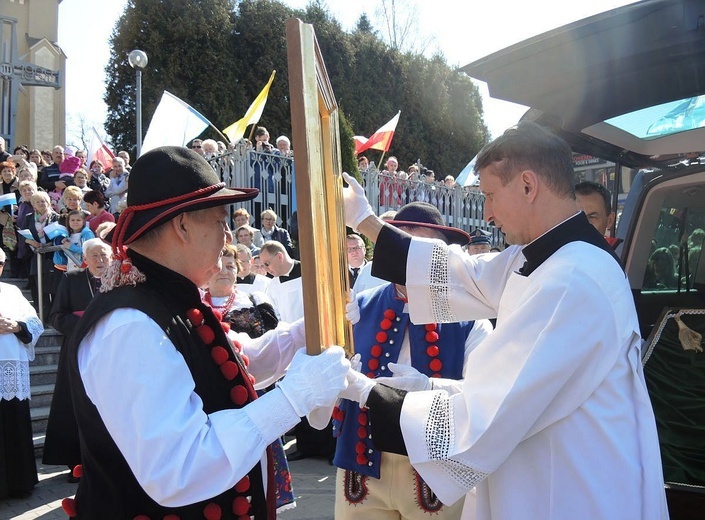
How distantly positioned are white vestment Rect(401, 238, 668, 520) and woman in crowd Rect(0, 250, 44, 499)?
4602mm

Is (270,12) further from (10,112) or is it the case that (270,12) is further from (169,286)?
(169,286)

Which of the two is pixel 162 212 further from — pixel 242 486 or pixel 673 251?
pixel 673 251

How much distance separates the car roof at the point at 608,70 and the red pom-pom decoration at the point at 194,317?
1.34m

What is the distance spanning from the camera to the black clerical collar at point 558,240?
6.23ft

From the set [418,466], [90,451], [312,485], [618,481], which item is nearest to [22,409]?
[312,485]

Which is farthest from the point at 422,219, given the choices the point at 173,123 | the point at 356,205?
the point at 173,123

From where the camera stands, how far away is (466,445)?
1.77m

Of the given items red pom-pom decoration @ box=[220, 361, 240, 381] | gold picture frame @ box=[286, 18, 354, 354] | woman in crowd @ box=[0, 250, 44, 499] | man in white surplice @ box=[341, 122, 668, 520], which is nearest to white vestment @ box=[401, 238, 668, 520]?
man in white surplice @ box=[341, 122, 668, 520]

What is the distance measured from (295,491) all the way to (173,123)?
7442 mm

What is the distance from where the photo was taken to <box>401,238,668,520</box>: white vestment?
67.3 inches

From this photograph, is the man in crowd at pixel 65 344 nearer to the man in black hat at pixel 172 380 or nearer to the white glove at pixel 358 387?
the man in black hat at pixel 172 380

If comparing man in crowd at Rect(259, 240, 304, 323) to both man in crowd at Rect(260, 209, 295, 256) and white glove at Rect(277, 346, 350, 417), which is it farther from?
white glove at Rect(277, 346, 350, 417)

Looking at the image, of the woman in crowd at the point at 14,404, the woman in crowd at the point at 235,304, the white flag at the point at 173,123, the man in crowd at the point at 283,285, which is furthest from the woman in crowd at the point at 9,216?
the woman in crowd at the point at 235,304

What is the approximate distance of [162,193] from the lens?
1814 millimetres
